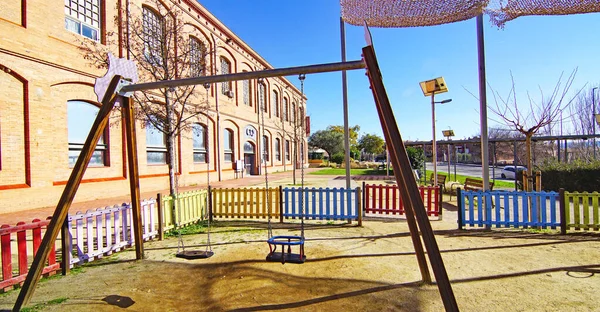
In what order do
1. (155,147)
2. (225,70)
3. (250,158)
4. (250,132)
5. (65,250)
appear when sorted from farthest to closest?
(250,158), (250,132), (225,70), (155,147), (65,250)

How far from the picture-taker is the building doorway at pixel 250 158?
2510cm

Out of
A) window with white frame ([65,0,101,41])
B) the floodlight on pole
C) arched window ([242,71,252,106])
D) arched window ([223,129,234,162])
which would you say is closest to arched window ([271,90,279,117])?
Answer: arched window ([242,71,252,106])

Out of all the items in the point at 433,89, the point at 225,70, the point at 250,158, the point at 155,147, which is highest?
the point at 225,70

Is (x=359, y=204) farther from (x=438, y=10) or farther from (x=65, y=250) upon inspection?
(x=65, y=250)

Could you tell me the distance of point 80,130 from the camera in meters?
11.1

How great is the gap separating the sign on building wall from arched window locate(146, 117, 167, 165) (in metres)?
9.62

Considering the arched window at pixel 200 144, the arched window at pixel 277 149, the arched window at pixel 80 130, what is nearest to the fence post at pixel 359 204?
the arched window at pixel 80 130

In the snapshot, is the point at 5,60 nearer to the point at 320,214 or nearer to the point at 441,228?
the point at 320,214

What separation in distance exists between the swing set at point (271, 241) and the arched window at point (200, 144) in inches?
521

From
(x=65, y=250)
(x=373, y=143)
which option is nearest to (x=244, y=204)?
(x=65, y=250)

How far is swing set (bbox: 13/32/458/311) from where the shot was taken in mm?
2627

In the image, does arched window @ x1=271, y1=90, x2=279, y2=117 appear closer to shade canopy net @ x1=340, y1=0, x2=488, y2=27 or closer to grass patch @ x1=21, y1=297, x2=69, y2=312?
shade canopy net @ x1=340, y1=0, x2=488, y2=27

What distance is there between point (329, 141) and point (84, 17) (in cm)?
4337

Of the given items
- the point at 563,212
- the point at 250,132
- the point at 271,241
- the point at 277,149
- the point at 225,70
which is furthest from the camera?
the point at 277,149
